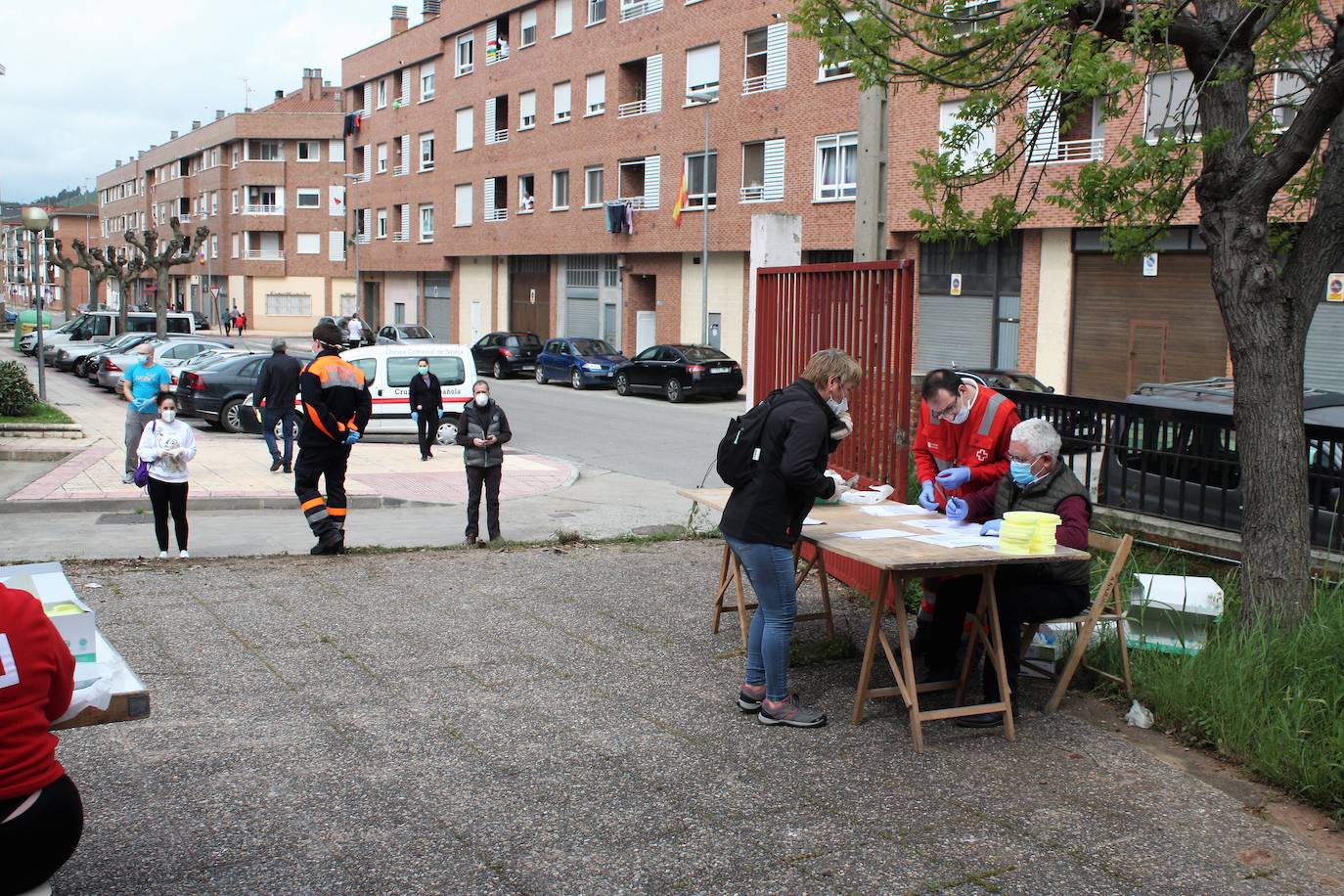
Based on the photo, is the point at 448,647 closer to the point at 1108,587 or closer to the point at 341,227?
the point at 1108,587

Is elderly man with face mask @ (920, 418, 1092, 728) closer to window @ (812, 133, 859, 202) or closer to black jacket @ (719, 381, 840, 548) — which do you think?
black jacket @ (719, 381, 840, 548)

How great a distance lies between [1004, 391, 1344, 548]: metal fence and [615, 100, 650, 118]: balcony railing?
3244 centimetres

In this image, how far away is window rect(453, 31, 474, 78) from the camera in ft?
164

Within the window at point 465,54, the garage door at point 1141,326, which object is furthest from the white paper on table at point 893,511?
the window at point 465,54

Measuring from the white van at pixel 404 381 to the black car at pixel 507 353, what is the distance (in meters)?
17.9

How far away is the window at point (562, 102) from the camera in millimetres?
43316

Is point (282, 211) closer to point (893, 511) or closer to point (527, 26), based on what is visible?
point (527, 26)

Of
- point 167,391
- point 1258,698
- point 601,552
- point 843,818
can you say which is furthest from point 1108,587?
point 167,391

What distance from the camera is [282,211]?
8031 centimetres

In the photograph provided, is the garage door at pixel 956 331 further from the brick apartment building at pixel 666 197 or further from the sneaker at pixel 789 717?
the sneaker at pixel 789 717

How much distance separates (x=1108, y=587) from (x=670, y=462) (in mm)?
13559

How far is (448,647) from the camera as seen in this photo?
6.89 meters

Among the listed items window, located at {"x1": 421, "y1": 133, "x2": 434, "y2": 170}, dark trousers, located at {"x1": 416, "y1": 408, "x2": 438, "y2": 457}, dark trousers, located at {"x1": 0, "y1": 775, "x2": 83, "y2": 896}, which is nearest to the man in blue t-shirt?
dark trousers, located at {"x1": 416, "y1": 408, "x2": 438, "y2": 457}

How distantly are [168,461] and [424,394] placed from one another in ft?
30.7
